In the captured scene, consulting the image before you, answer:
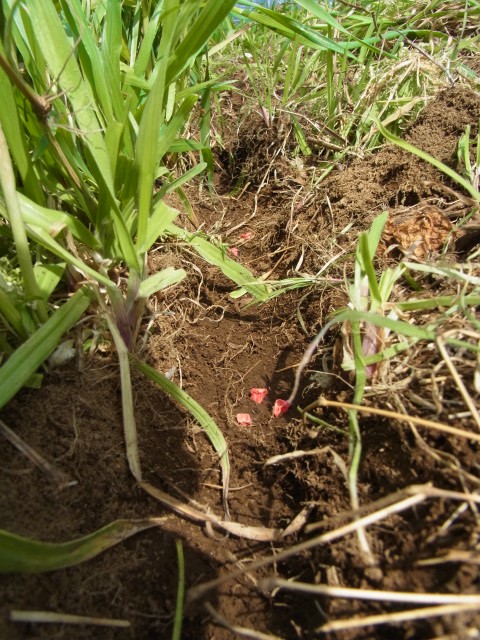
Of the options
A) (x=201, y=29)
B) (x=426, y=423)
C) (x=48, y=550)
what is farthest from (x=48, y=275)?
(x=426, y=423)

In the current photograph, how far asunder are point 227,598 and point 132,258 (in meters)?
0.72

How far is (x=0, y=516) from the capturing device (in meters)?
0.80

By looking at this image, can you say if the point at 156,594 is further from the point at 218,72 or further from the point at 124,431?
the point at 218,72

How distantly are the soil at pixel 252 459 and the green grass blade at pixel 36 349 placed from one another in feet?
0.28

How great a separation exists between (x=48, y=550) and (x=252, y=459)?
52 centimetres

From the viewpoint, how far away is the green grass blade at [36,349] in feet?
2.87

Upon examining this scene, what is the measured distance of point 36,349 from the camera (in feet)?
3.05

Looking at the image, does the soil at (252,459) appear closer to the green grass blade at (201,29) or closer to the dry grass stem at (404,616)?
the dry grass stem at (404,616)

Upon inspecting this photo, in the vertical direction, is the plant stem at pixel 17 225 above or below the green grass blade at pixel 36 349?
above

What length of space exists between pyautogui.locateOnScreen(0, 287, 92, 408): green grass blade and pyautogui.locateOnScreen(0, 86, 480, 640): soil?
0.28 feet

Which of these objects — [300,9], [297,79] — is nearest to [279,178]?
[297,79]

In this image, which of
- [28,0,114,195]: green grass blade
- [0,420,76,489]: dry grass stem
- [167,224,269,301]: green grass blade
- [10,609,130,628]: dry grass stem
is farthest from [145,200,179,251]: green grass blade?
[10,609,130,628]: dry grass stem

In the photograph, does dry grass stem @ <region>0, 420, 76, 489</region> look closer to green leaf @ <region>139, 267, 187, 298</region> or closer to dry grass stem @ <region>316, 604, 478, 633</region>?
green leaf @ <region>139, 267, 187, 298</region>

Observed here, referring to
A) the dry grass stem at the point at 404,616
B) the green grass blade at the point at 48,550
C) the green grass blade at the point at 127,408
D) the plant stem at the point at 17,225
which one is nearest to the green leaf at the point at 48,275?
the plant stem at the point at 17,225
